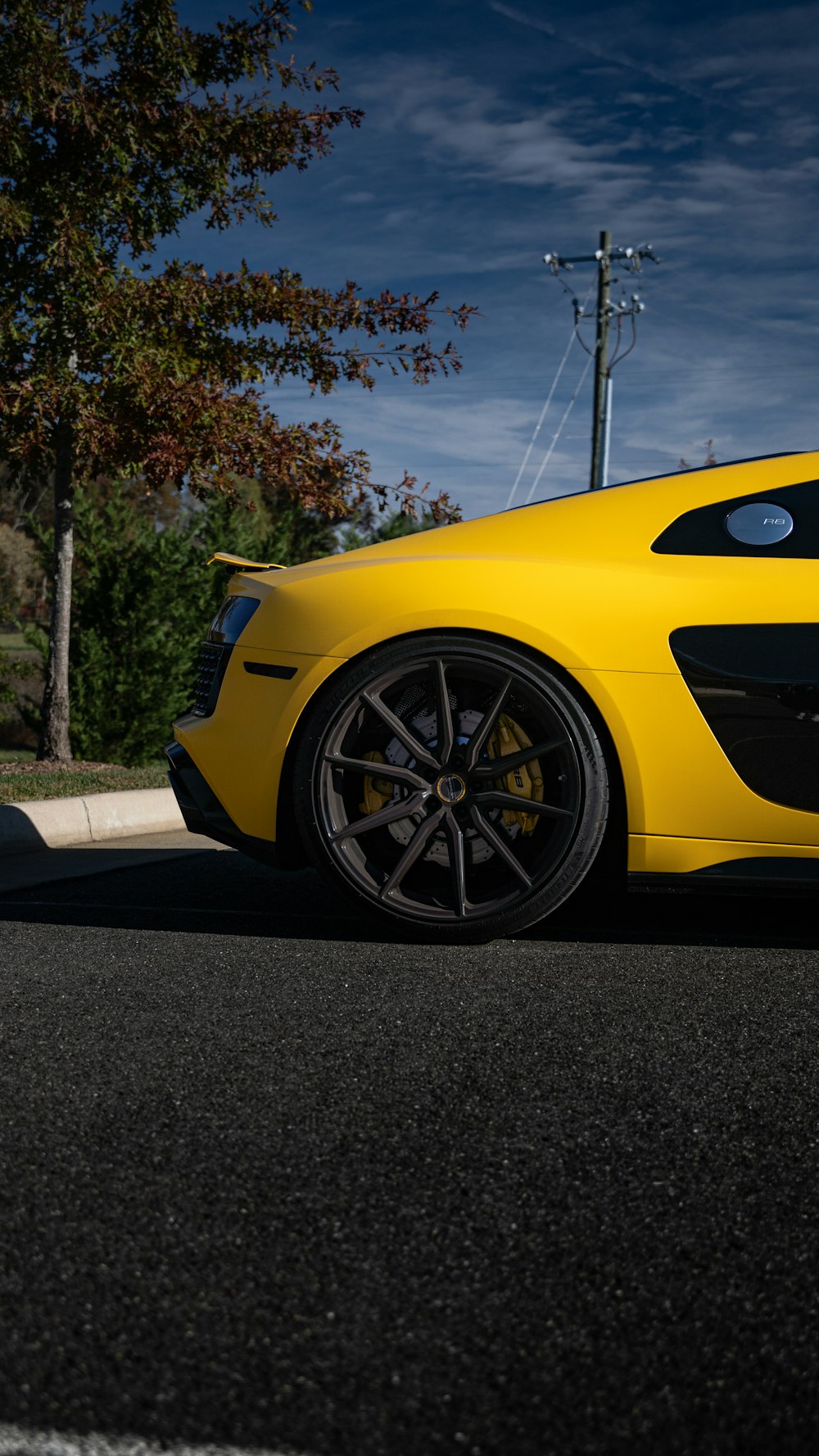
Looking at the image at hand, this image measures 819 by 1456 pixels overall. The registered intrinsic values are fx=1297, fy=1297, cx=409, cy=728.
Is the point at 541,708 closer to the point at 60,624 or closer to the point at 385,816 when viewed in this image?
the point at 385,816

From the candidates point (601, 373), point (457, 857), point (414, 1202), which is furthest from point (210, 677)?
point (601, 373)

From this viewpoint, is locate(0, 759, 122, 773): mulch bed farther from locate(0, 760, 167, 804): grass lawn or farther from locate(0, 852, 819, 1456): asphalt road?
locate(0, 852, 819, 1456): asphalt road

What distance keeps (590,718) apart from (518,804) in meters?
0.33

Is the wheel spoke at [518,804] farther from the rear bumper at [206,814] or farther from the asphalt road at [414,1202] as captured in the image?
the rear bumper at [206,814]

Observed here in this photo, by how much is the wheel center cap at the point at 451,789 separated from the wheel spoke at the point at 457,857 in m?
0.05

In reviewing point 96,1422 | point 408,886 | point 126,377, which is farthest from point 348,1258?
point 126,377

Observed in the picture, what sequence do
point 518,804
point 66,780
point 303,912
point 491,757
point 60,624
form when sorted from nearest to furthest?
point 518,804, point 491,757, point 303,912, point 66,780, point 60,624

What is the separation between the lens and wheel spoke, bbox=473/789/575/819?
3717mm

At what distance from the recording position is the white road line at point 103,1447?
1.43 meters

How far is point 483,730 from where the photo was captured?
12.4 ft

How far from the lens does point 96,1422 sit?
1.48 metres

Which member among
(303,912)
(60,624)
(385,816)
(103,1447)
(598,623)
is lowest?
(103,1447)

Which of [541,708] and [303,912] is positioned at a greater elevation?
[541,708]

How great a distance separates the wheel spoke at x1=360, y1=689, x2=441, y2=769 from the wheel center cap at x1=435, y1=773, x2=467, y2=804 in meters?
0.05
